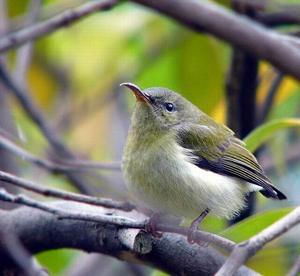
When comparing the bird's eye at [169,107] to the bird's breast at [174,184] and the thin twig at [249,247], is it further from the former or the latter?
the thin twig at [249,247]

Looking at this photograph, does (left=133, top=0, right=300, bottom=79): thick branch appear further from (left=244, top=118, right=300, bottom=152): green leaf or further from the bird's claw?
the bird's claw

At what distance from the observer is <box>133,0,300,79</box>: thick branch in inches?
150

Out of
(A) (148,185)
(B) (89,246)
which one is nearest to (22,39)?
(A) (148,185)

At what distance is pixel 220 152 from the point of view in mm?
3752

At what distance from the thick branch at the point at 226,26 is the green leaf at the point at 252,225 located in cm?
91

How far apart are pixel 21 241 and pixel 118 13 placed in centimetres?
280

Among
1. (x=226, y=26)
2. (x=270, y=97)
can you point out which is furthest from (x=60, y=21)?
(x=270, y=97)

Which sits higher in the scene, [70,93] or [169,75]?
[169,75]

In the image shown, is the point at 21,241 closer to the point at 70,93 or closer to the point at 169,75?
the point at 169,75

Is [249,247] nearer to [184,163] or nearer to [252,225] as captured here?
[252,225]

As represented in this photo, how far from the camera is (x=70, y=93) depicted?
627 cm

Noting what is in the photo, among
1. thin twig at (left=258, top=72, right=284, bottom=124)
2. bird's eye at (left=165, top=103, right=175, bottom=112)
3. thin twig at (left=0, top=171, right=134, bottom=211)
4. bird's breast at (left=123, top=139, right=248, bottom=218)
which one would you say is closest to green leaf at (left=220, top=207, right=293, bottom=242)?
bird's breast at (left=123, top=139, right=248, bottom=218)

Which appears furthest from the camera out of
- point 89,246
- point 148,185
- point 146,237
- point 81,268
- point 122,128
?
point 122,128

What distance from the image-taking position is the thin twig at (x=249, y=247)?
193cm
